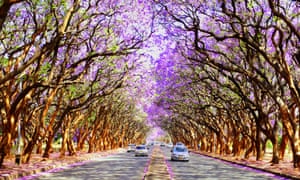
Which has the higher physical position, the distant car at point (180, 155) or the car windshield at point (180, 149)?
the car windshield at point (180, 149)

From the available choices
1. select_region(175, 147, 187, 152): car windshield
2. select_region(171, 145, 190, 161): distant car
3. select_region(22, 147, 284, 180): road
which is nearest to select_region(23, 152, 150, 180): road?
select_region(22, 147, 284, 180): road

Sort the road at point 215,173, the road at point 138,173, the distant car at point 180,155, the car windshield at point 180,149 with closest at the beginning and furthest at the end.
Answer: the road at point 138,173, the road at point 215,173, the distant car at point 180,155, the car windshield at point 180,149

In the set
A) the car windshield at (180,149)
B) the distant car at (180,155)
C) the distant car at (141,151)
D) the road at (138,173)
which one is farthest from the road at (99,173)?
the distant car at (141,151)

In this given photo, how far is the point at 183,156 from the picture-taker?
35.7m

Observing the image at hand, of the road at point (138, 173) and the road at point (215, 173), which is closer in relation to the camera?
the road at point (138, 173)

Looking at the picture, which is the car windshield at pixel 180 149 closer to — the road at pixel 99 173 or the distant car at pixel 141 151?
the distant car at pixel 141 151

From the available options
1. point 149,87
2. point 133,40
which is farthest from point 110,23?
point 149,87

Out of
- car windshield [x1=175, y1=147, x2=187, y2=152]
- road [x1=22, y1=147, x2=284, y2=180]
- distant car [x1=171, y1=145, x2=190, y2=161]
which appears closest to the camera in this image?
road [x1=22, y1=147, x2=284, y2=180]

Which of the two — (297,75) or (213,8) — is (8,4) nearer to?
(213,8)

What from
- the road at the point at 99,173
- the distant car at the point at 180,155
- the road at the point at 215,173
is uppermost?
the distant car at the point at 180,155

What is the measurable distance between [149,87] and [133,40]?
53.6ft

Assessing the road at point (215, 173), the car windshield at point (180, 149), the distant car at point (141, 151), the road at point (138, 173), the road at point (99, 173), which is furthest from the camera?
the distant car at point (141, 151)

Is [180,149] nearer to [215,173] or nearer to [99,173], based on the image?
[215,173]

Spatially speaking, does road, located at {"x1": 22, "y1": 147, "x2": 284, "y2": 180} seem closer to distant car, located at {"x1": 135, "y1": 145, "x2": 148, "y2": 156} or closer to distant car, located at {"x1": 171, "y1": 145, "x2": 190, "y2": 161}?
distant car, located at {"x1": 171, "y1": 145, "x2": 190, "y2": 161}
